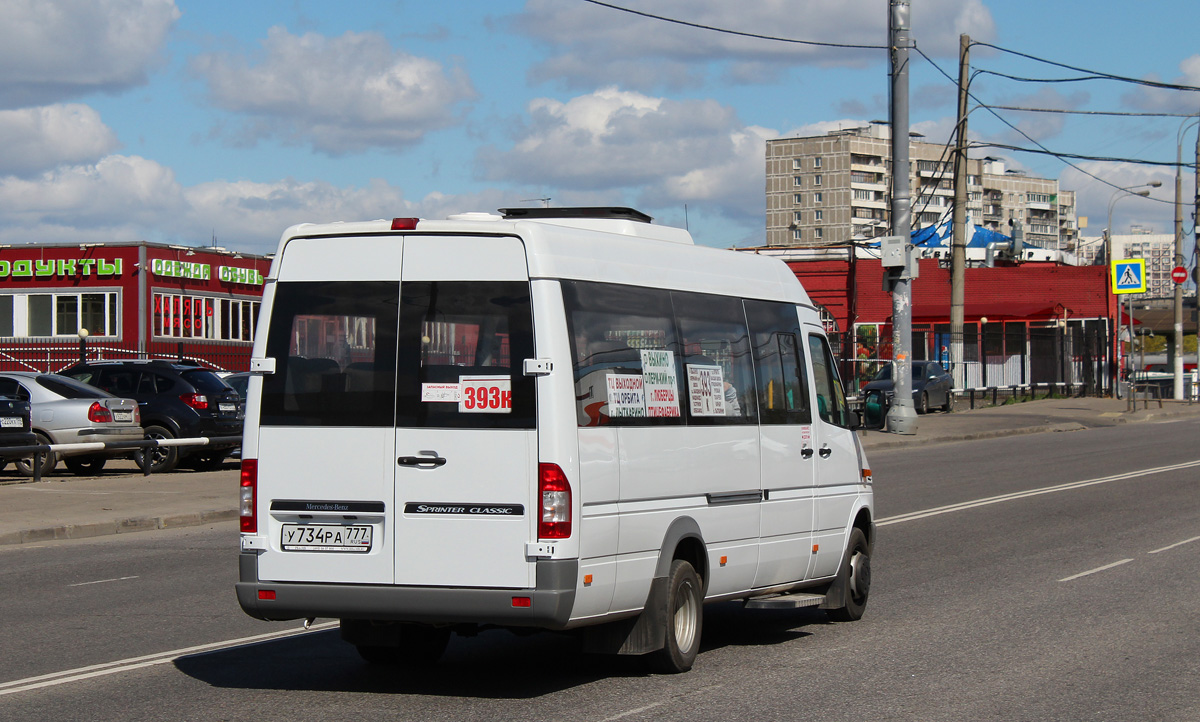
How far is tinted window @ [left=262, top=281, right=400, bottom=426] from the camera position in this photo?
6.77 metres

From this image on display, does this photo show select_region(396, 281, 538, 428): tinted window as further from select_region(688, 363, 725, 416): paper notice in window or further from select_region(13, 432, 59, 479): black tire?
select_region(13, 432, 59, 479): black tire

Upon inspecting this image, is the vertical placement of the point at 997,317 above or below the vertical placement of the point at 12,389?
above

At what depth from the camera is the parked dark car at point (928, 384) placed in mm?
38344

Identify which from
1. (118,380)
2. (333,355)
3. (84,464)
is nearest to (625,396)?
(333,355)

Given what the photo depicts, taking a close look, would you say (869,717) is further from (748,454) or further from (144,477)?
(144,477)

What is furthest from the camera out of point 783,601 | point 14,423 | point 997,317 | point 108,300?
point 997,317

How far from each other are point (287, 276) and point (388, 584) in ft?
5.55

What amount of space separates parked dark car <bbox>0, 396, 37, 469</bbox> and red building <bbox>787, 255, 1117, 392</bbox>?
86.6 ft

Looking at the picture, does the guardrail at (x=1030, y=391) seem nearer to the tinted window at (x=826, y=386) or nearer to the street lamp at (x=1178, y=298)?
the street lamp at (x=1178, y=298)

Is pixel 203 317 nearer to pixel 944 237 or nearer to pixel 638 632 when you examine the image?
pixel 944 237

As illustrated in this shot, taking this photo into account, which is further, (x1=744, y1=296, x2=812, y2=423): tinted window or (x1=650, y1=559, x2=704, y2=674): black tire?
(x1=744, y1=296, x2=812, y2=423): tinted window

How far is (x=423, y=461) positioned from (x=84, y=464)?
17255 millimetres

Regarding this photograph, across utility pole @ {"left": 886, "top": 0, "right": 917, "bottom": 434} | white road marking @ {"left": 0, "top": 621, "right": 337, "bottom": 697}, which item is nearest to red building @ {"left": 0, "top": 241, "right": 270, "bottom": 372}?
utility pole @ {"left": 886, "top": 0, "right": 917, "bottom": 434}

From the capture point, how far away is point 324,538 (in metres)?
6.76
